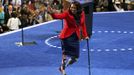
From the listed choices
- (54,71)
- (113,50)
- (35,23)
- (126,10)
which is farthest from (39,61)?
(126,10)

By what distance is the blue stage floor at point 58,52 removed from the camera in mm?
10055

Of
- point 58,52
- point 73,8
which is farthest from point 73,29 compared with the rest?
point 58,52

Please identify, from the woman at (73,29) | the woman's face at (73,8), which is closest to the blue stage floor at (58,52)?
the woman at (73,29)

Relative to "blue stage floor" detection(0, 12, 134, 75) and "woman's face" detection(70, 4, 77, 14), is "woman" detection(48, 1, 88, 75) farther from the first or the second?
"blue stage floor" detection(0, 12, 134, 75)

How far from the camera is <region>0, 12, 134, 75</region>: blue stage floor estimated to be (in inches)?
396

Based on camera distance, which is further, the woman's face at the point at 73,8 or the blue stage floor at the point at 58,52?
the blue stage floor at the point at 58,52

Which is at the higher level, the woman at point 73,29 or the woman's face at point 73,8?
the woman's face at point 73,8

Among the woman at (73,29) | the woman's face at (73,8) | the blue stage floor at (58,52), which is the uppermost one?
the woman's face at (73,8)

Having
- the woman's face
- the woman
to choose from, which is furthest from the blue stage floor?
the woman's face

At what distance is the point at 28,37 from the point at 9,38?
2.19 feet

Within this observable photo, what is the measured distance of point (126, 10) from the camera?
21344mm

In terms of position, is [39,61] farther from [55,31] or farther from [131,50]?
[55,31]

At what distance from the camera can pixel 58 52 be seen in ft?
39.2

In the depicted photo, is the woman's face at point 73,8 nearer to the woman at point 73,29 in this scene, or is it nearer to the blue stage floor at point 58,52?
the woman at point 73,29
